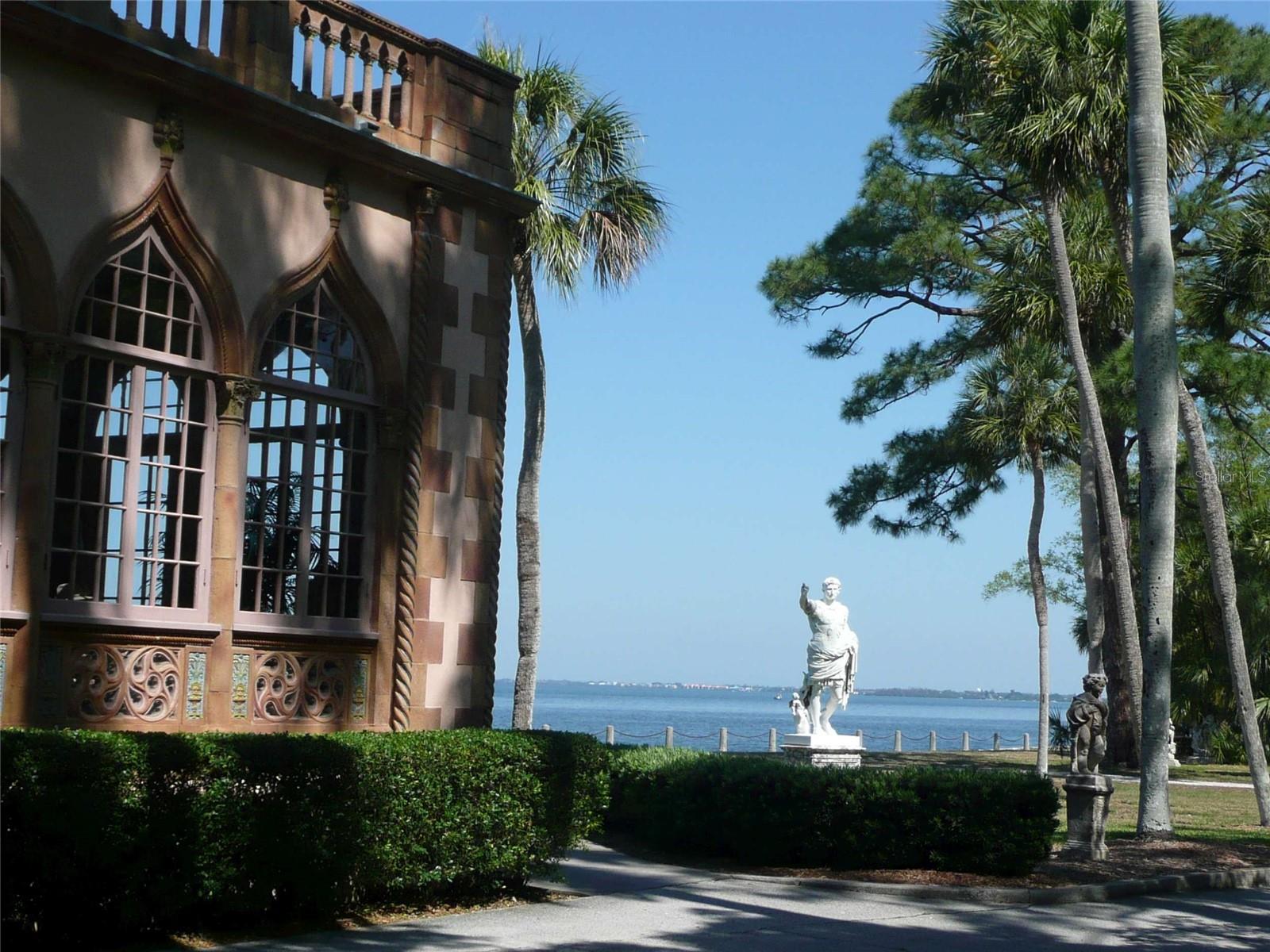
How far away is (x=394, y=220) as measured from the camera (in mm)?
13570

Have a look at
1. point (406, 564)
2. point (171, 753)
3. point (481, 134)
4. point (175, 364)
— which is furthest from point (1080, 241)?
point (171, 753)

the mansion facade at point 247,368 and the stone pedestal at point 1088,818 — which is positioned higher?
the mansion facade at point 247,368

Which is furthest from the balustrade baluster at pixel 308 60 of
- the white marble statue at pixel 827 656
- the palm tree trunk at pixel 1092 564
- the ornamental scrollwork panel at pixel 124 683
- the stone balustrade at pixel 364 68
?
the palm tree trunk at pixel 1092 564

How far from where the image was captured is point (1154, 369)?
1591cm

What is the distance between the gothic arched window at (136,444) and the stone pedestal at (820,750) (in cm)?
1139

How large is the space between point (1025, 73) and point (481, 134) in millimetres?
8512

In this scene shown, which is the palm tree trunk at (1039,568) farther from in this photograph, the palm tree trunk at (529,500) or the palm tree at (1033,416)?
the palm tree trunk at (529,500)

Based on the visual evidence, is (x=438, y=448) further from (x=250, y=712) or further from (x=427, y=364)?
(x=250, y=712)

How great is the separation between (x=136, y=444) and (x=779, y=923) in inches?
232

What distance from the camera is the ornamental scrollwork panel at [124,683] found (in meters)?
10.8

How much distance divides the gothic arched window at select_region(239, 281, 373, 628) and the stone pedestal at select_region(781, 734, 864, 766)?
9.70m

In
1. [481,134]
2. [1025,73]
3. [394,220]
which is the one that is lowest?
[394,220]

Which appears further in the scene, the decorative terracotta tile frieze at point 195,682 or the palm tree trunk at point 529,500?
the palm tree trunk at point 529,500

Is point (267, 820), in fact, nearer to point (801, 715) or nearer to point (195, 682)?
point (195, 682)
